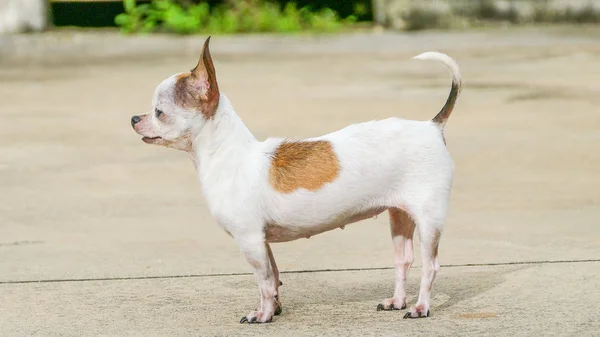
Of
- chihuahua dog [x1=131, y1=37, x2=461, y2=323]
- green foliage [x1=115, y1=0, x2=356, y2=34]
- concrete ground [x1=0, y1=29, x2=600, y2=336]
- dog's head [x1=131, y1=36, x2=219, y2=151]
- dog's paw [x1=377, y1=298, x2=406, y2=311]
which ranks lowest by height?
green foliage [x1=115, y1=0, x2=356, y2=34]

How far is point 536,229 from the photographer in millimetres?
7195

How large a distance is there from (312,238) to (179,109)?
1.96 m

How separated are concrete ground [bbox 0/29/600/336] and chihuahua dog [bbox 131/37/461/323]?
383 mm

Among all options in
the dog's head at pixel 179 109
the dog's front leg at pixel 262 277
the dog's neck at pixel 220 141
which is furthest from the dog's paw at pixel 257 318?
the dog's head at pixel 179 109

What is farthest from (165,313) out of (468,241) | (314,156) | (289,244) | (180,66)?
(180,66)

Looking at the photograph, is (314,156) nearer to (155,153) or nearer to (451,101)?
(451,101)

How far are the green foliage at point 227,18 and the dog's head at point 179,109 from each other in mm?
12425

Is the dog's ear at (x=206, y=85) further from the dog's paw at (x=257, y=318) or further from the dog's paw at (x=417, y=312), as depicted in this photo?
the dog's paw at (x=417, y=312)

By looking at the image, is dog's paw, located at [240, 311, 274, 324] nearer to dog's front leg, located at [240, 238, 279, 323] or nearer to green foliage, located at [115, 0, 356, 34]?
dog's front leg, located at [240, 238, 279, 323]

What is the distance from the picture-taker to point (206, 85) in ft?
17.4

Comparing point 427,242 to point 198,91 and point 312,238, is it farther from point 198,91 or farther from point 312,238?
point 312,238

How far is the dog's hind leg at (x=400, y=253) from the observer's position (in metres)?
5.60

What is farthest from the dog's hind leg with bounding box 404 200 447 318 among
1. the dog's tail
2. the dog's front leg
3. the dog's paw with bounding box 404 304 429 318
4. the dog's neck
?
the dog's neck

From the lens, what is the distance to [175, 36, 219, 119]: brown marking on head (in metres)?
5.28
